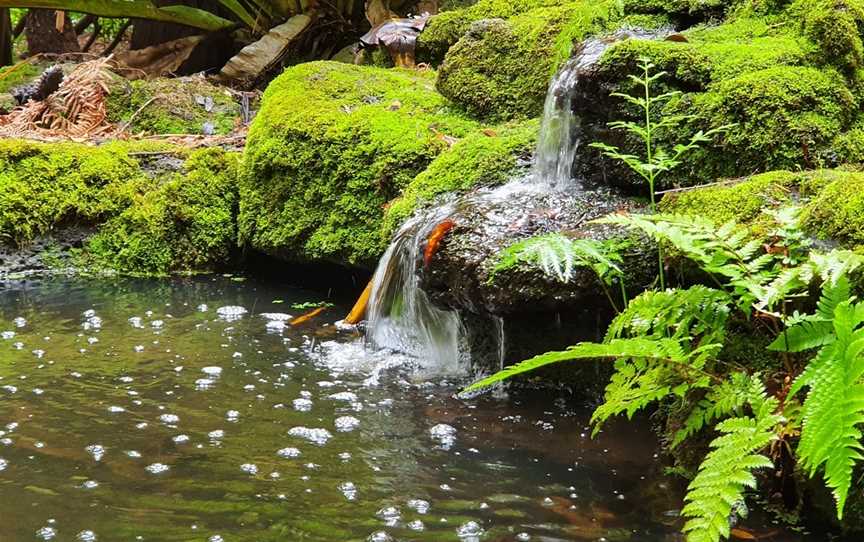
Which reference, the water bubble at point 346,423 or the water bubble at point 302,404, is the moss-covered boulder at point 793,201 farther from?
the water bubble at point 302,404

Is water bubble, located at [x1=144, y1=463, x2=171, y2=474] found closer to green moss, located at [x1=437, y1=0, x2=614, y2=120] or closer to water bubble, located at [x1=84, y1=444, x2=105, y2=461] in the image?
water bubble, located at [x1=84, y1=444, x2=105, y2=461]

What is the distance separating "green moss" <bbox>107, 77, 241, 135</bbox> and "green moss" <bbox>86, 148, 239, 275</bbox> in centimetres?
167

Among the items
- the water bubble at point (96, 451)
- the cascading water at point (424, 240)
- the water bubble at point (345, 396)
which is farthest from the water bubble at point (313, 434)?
the cascading water at point (424, 240)

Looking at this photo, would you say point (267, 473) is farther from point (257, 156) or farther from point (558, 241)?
point (257, 156)

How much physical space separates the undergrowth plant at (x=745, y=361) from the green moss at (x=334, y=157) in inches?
96.1

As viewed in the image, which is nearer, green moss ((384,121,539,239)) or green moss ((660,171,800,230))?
green moss ((660,171,800,230))

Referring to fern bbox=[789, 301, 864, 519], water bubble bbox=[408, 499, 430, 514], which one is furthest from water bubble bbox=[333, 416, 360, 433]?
fern bbox=[789, 301, 864, 519]

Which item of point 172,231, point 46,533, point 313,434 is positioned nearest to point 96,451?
point 46,533

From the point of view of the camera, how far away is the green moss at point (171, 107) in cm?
780

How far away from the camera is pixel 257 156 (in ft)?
19.3

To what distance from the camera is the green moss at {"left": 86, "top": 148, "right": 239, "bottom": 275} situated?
20.1 feet

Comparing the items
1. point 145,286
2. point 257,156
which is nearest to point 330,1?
point 257,156

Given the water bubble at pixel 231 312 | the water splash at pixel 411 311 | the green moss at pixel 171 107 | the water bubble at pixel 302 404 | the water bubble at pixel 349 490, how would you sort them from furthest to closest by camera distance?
the green moss at pixel 171 107, the water bubble at pixel 231 312, the water splash at pixel 411 311, the water bubble at pixel 302 404, the water bubble at pixel 349 490

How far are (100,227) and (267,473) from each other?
4.05m
